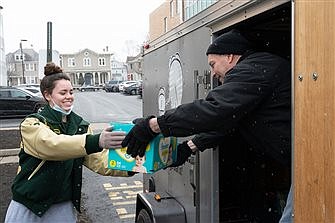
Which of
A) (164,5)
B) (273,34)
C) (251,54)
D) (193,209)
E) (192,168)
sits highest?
(164,5)

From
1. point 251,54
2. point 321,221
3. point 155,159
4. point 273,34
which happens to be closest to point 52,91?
point 155,159

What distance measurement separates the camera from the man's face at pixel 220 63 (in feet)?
8.77

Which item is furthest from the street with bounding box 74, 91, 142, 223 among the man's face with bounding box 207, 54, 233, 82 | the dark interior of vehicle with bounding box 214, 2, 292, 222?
the man's face with bounding box 207, 54, 233, 82

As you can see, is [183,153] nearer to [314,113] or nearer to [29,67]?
[314,113]

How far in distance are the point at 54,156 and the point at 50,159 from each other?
0.06 m

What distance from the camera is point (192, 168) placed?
133 inches

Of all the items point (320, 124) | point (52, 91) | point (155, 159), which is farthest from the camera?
point (52, 91)

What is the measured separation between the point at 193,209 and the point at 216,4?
5.01 feet

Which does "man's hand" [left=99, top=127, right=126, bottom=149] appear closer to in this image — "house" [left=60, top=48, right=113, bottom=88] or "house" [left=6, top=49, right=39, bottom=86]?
"house" [left=60, top=48, right=113, bottom=88]

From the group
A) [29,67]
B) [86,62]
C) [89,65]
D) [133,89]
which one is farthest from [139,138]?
[29,67]

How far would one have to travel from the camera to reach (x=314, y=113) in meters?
1.74

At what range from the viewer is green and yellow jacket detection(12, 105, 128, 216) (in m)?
2.90

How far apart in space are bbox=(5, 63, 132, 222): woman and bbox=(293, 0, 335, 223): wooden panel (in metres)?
1.32

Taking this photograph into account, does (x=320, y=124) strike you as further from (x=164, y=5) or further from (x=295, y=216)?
(x=164, y=5)
